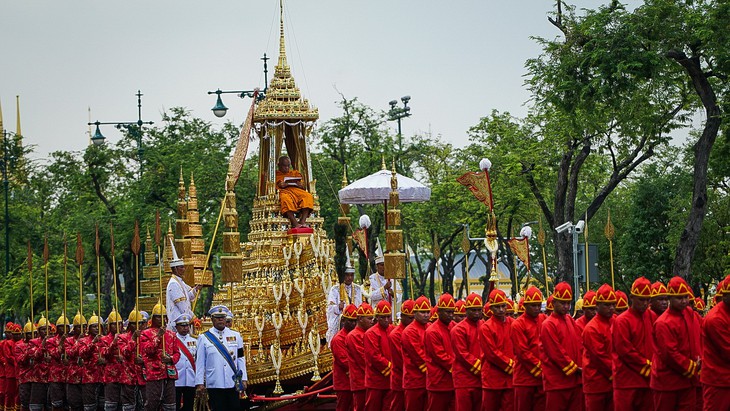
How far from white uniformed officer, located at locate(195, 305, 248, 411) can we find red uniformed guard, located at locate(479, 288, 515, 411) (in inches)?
202

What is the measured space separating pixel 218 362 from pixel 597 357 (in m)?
6.99

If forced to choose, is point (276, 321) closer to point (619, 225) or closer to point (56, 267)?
point (56, 267)

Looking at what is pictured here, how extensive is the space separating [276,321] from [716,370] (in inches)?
403

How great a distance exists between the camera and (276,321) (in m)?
22.5

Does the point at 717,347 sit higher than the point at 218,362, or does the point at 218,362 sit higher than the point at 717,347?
the point at 717,347

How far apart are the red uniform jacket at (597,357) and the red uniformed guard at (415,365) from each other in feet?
8.91

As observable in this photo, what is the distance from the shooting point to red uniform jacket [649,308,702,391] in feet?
46.1

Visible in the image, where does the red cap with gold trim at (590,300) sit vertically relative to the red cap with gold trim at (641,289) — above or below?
below

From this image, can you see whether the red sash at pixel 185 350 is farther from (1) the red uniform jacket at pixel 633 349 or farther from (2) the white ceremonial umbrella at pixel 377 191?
(1) the red uniform jacket at pixel 633 349

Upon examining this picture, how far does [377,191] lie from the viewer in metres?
26.1

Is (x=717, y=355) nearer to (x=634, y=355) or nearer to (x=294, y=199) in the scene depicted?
(x=634, y=355)

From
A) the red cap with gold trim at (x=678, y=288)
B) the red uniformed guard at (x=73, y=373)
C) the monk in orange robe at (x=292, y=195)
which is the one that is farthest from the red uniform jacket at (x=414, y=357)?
the red uniformed guard at (x=73, y=373)

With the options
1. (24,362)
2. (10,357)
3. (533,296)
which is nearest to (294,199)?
(24,362)

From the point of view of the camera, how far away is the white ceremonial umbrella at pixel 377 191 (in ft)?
85.5
